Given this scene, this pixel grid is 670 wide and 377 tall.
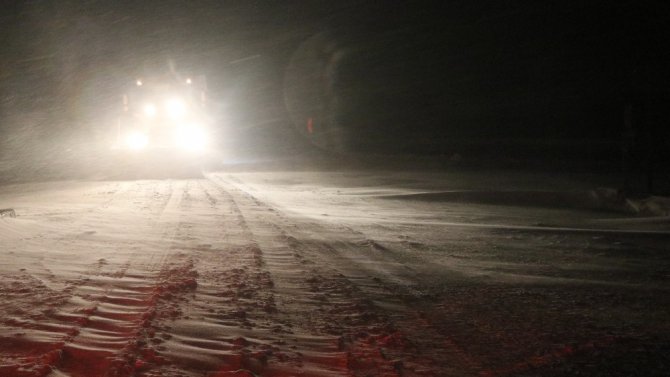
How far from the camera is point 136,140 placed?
1236 inches

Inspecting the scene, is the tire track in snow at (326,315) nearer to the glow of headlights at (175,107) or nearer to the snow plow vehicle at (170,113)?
the snow plow vehicle at (170,113)

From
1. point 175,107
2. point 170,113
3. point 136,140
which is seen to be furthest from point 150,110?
point 136,140

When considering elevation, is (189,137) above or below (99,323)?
above

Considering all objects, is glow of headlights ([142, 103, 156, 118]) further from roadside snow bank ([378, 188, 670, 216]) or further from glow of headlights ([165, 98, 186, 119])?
roadside snow bank ([378, 188, 670, 216])

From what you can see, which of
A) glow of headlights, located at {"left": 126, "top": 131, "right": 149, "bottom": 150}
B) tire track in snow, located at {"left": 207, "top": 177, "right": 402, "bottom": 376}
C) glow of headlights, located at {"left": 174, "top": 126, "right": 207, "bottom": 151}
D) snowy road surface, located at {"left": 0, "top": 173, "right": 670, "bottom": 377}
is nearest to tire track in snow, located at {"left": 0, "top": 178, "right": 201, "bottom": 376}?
snowy road surface, located at {"left": 0, "top": 173, "right": 670, "bottom": 377}

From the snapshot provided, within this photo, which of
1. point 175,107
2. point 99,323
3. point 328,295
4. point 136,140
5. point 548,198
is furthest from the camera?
point 136,140

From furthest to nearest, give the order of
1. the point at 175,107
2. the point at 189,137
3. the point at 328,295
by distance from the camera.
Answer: the point at 189,137 < the point at 175,107 < the point at 328,295

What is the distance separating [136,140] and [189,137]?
128 inches

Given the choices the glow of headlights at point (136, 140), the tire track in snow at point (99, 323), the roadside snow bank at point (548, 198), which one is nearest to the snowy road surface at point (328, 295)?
the tire track in snow at point (99, 323)

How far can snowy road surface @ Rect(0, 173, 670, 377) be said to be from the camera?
4195 millimetres

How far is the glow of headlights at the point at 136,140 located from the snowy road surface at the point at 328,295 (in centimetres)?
1991

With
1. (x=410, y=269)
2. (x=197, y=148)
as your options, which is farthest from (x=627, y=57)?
(x=410, y=269)

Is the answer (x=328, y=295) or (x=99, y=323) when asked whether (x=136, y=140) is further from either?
(x=99, y=323)

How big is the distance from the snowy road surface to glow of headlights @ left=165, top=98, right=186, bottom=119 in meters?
19.3
